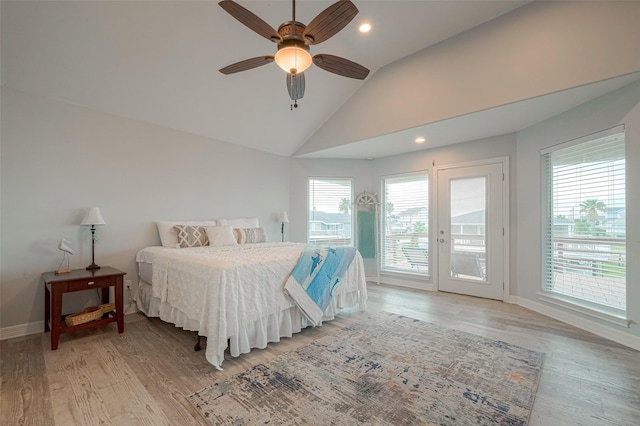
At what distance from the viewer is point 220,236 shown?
385 cm

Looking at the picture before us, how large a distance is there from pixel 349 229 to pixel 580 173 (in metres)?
3.51

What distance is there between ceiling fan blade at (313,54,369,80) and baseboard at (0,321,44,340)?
3.82 meters

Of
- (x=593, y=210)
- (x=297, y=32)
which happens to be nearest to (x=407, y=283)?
(x=593, y=210)

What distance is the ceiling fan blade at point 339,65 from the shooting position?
2.24 m

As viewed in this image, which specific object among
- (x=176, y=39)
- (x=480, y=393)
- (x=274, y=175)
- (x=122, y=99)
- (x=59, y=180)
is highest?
(x=176, y=39)

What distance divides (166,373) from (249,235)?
2.23m

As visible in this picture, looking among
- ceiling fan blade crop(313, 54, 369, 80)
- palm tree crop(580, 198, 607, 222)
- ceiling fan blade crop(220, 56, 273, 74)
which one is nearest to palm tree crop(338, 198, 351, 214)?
ceiling fan blade crop(313, 54, 369, 80)

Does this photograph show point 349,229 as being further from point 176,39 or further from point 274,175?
point 176,39

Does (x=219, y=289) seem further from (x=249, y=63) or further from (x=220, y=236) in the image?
(x=249, y=63)

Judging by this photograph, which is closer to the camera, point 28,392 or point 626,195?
point 28,392

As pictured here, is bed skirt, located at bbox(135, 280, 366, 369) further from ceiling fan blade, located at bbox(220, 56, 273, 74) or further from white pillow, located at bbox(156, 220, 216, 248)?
ceiling fan blade, located at bbox(220, 56, 273, 74)

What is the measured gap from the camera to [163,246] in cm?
364

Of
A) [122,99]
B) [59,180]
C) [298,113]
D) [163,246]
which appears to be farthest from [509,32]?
[59,180]

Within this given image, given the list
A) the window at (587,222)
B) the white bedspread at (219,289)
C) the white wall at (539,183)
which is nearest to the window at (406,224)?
the white wall at (539,183)
